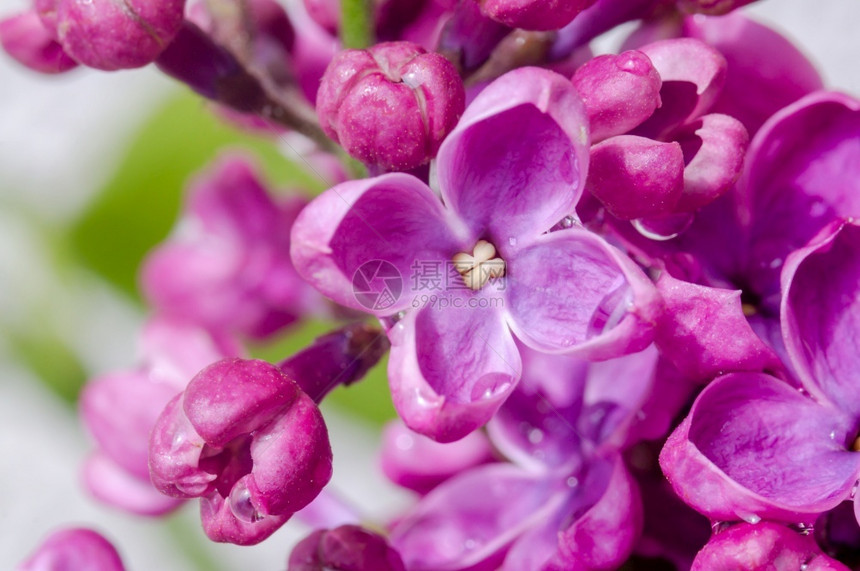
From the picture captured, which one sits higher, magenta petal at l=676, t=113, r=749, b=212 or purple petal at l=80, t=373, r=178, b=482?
magenta petal at l=676, t=113, r=749, b=212

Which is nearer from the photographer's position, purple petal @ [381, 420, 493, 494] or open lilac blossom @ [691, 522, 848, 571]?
open lilac blossom @ [691, 522, 848, 571]

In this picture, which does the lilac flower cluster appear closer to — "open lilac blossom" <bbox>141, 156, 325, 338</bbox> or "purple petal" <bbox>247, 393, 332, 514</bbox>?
"purple petal" <bbox>247, 393, 332, 514</bbox>

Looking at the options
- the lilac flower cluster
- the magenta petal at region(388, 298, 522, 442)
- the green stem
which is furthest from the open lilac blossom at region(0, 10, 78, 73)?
the magenta petal at region(388, 298, 522, 442)

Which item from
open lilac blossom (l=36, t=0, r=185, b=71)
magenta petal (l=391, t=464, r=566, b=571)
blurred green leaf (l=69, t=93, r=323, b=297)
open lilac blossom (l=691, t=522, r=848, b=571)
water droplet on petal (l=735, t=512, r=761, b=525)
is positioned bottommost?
blurred green leaf (l=69, t=93, r=323, b=297)

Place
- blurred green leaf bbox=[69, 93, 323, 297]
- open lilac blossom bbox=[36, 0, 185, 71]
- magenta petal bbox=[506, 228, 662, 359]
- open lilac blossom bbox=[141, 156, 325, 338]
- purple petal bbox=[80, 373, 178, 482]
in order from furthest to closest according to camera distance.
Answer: blurred green leaf bbox=[69, 93, 323, 297] < open lilac blossom bbox=[141, 156, 325, 338] < purple petal bbox=[80, 373, 178, 482] < open lilac blossom bbox=[36, 0, 185, 71] < magenta petal bbox=[506, 228, 662, 359]

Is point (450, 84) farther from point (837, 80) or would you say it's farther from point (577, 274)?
point (837, 80)

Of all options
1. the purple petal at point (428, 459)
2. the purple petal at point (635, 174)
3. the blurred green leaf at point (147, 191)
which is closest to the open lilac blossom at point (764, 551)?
the purple petal at point (635, 174)

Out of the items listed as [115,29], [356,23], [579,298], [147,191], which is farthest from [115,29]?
[147,191]

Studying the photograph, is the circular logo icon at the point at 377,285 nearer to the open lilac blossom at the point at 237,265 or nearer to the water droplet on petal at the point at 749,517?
the water droplet on petal at the point at 749,517

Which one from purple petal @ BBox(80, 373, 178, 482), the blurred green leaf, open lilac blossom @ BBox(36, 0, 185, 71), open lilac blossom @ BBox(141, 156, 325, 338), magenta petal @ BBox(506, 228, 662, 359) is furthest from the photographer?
the blurred green leaf
